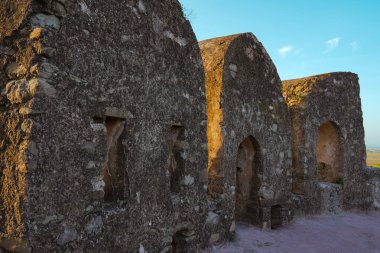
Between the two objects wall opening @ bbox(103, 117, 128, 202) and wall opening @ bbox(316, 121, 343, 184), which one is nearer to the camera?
wall opening @ bbox(103, 117, 128, 202)

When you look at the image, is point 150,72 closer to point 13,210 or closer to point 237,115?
point 13,210

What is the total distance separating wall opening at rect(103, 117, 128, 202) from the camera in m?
3.76

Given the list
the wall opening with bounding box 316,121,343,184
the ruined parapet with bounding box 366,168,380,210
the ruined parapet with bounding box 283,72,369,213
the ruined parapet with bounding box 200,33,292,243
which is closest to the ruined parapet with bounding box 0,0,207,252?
the ruined parapet with bounding box 200,33,292,243

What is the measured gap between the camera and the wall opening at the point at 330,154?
10.1 metres

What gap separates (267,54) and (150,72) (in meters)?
3.99

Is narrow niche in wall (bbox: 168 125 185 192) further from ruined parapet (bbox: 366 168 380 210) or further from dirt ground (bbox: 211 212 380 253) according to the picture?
ruined parapet (bbox: 366 168 380 210)

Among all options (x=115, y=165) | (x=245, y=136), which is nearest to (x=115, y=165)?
(x=115, y=165)

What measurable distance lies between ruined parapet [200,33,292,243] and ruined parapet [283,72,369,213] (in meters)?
1.08

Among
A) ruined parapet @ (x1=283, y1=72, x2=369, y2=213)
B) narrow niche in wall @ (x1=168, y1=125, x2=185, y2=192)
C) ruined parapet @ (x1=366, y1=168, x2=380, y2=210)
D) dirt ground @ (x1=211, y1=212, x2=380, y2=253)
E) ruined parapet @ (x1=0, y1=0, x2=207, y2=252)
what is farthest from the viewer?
ruined parapet @ (x1=366, y1=168, x2=380, y2=210)

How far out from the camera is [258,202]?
7.08 meters

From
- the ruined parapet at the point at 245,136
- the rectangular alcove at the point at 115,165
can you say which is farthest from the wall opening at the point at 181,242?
the rectangular alcove at the point at 115,165

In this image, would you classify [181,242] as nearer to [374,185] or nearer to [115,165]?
[115,165]

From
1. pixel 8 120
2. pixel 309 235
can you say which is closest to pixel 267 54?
pixel 309 235

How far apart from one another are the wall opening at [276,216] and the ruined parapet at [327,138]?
1.23m
